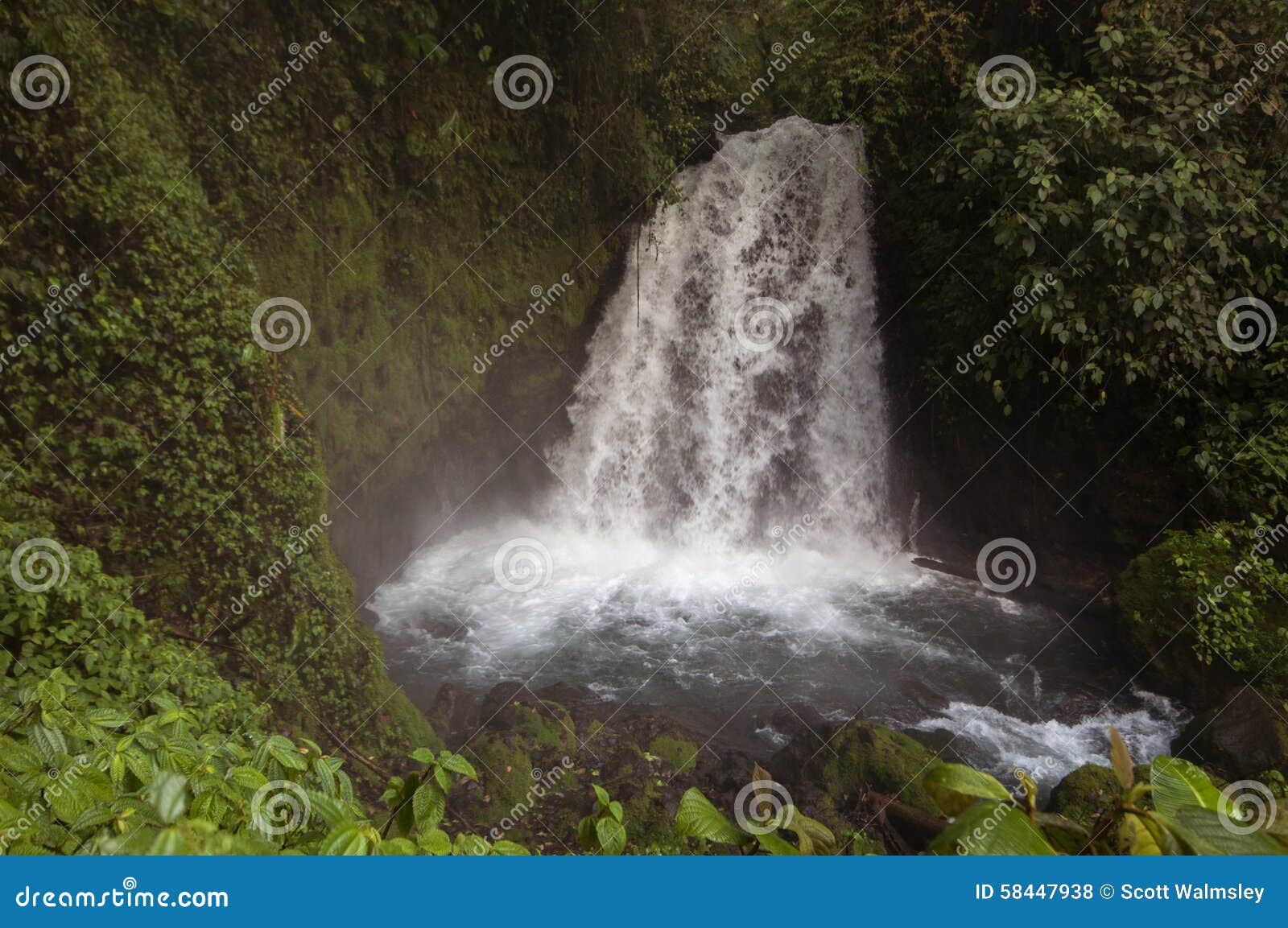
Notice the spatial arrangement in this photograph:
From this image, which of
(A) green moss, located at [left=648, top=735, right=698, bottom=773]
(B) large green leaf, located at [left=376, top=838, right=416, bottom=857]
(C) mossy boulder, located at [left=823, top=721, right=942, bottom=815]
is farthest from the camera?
(A) green moss, located at [left=648, top=735, right=698, bottom=773]

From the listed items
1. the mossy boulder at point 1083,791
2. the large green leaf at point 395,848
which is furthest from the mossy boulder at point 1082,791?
the large green leaf at point 395,848

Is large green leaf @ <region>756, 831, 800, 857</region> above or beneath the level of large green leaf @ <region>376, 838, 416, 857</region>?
above

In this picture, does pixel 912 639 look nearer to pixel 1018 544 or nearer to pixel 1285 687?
pixel 1018 544

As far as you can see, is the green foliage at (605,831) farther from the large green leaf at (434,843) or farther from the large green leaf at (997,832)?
the large green leaf at (997,832)

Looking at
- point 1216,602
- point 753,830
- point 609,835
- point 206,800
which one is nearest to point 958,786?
point 753,830

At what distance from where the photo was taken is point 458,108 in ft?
24.1

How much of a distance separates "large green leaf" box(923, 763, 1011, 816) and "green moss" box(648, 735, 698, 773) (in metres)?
4.64

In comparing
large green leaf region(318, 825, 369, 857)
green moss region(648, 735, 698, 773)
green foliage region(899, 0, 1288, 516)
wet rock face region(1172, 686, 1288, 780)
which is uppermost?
green foliage region(899, 0, 1288, 516)

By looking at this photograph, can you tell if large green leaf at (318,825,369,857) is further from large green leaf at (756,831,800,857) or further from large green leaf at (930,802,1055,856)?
large green leaf at (930,802,1055,856)

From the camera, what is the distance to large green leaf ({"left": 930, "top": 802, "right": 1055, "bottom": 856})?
963 mm

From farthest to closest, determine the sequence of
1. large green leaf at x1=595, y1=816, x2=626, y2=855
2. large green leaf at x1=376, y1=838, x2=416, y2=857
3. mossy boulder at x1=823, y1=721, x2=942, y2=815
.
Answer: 1. mossy boulder at x1=823, y1=721, x2=942, y2=815
2. large green leaf at x1=595, y1=816, x2=626, y2=855
3. large green leaf at x1=376, y1=838, x2=416, y2=857

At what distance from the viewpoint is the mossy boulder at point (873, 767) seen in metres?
5.14

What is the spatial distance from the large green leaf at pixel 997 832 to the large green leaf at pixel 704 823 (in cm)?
38

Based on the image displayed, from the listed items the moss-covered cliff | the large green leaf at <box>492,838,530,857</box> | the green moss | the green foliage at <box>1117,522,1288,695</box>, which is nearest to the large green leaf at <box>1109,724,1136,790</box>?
the large green leaf at <box>492,838,530,857</box>
